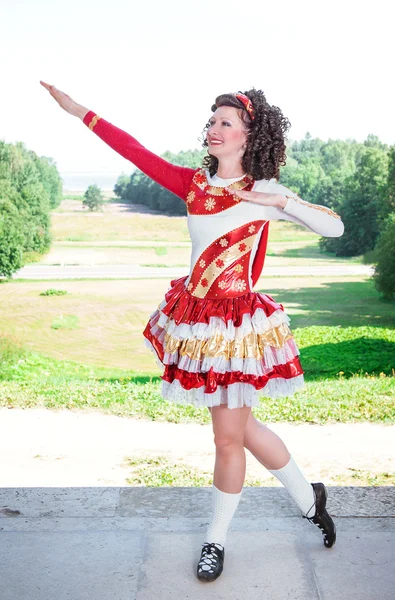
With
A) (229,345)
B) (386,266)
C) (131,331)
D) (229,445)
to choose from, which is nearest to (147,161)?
(229,345)

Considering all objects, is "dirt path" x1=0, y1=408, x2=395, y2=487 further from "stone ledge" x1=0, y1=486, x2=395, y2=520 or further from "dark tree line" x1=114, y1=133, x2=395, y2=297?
"dark tree line" x1=114, y1=133, x2=395, y2=297

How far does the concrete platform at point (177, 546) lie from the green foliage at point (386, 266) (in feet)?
38.1

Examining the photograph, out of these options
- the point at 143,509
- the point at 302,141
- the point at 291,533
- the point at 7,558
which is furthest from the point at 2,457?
the point at 302,141

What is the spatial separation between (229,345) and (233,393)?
109 mm

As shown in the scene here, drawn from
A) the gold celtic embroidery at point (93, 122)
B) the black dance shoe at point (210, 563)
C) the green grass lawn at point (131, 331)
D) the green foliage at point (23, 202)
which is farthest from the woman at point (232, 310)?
the green foliage at point (23, 202)

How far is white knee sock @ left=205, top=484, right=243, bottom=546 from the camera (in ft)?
5.87

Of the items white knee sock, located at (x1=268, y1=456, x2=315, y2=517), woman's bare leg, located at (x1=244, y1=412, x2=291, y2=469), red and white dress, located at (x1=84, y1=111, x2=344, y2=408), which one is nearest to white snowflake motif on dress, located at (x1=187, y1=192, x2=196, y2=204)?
red and white dress, located at (x1=84, y1=111, x2=344, y2=408)

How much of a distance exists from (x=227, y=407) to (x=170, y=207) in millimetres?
12555

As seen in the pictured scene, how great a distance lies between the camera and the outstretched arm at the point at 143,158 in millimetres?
1888

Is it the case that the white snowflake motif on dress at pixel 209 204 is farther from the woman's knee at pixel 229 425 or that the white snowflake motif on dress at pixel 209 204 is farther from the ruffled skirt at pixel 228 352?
the woman's knee at pixel 229 425

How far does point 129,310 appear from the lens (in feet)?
45.5

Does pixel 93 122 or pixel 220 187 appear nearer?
pixel 220 187

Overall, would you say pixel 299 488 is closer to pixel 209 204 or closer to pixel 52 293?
pixel 209 204

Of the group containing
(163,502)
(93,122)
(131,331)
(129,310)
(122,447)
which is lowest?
(131,331)
